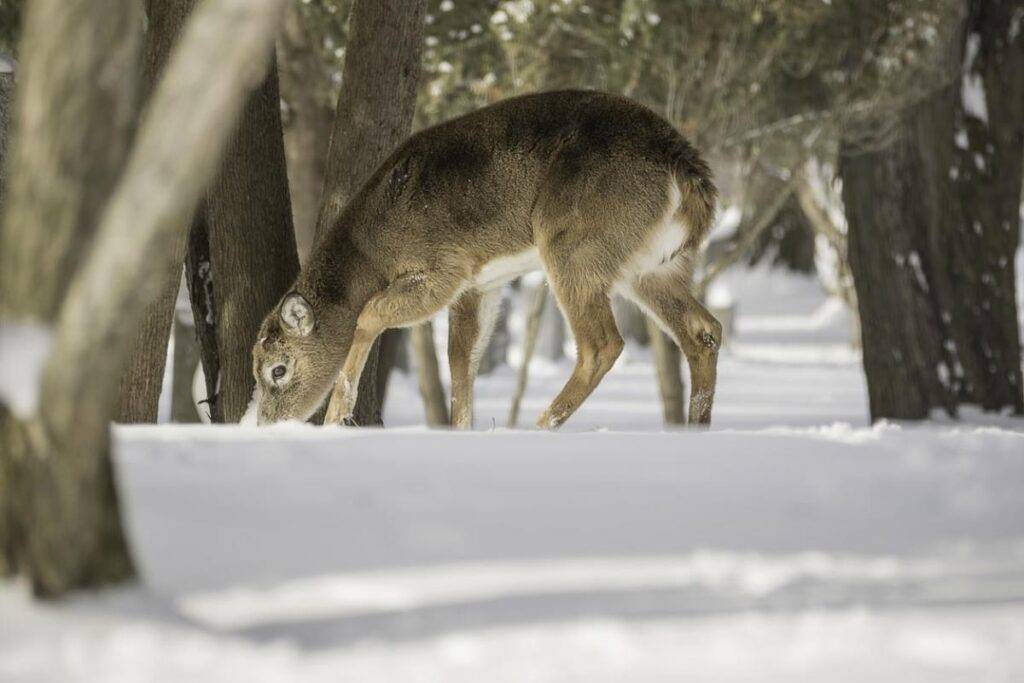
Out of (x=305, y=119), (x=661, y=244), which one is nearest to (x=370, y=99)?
(x=661, y=244)

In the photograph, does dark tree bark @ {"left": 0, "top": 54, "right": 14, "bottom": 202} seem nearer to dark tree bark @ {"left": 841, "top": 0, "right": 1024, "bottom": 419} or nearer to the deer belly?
the deer belly

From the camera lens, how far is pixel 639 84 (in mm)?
13922

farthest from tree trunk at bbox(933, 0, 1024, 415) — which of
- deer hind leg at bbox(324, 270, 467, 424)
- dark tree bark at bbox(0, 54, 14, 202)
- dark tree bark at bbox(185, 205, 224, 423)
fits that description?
dark tree bark at bbox(0, 54, 14, 202)

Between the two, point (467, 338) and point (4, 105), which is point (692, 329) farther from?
point (4, 105)

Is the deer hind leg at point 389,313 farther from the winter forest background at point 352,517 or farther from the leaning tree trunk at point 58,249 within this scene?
the leaning tree trunk at point 58,249

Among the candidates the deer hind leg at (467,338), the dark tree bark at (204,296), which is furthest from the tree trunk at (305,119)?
the deer hind leg at (467,338)

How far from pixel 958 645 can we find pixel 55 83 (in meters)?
2.45

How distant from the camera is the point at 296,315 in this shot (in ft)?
24.1

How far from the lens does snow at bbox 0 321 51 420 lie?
10.3 feet

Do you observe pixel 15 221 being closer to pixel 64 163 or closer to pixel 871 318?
pixel 64 163

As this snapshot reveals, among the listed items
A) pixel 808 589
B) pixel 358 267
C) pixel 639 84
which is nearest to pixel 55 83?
pixel 808 589

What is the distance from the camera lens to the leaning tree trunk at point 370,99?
776cm

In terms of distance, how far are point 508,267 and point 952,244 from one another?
570 cm

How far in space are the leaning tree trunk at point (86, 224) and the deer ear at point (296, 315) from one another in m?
4.02
